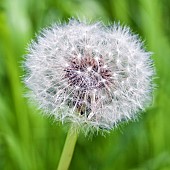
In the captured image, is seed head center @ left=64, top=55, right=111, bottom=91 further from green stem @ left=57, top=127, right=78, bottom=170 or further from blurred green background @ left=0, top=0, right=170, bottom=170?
blurred green background @ left=0, top=0, right=170, bottom=170

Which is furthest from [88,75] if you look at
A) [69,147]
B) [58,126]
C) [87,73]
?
[58,126]

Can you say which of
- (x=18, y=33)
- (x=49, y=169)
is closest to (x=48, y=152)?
(x=49, y=169)

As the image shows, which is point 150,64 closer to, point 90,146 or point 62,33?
point 62,33

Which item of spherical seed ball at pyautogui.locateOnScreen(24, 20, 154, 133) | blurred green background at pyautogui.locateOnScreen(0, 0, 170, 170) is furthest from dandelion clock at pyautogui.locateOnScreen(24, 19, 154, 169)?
blurred green background at pyautogui.locateOnScreen(0, 0, 170, 170)

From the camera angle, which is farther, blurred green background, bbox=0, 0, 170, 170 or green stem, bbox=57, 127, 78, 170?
blurred green background, bbox=0, 0, 170, 170

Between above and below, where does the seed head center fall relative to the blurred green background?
below

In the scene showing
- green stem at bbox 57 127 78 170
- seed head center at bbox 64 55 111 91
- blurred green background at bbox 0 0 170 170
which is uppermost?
blurred green background at bbox 0 0 170 170

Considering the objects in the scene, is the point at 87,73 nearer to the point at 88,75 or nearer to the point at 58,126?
the point at 88,75
